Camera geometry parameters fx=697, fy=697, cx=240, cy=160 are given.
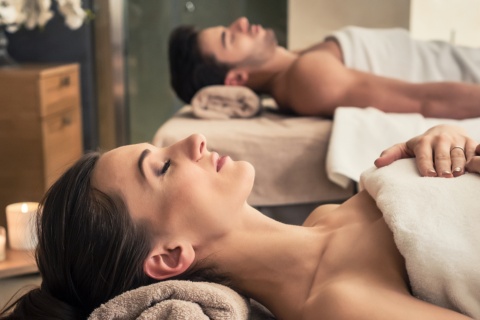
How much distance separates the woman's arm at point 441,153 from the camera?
1.16 metres

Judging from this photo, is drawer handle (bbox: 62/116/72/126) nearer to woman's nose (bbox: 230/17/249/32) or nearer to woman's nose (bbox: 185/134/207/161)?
woman's nose (bbox: 230/17/249/32)

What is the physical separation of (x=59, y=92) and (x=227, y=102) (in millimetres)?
867

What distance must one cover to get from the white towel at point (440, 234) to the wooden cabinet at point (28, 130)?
198cm

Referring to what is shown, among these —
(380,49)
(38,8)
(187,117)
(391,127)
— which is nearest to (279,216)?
(391,127)

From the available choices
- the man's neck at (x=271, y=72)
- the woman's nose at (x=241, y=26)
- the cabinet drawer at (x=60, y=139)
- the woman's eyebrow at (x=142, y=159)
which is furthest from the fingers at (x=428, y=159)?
the cabinet drawer at (x=60, y=139)

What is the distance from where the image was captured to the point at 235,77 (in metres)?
2.81

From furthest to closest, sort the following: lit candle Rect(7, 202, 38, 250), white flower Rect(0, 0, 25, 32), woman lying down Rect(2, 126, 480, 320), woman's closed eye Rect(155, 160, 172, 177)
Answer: white flower Rect(0, 0, 25, 32) → lit candle Rect(7, 202, 38, 250) → woman's closed eye Rect(155, 160, 172, 177) → woman lying down Rect(2, 126, 480, 320)

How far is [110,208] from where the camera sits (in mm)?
1092

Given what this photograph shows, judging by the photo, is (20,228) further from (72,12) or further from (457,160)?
(72,12)

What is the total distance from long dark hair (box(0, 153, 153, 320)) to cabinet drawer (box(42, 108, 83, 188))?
1758 mm

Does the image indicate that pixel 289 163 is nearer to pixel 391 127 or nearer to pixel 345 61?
pixel 391 127

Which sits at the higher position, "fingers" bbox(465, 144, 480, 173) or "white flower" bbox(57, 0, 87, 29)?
"white flower" bbox(57, 0, 87, 29)

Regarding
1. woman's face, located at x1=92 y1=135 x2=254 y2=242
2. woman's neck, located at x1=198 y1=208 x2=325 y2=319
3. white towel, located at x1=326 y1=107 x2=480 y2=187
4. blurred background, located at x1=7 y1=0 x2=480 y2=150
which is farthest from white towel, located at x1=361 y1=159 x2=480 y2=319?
blurred background, located at x1=7 y1=0 x2=480 y2=150

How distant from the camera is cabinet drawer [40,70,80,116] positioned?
2.89 m
